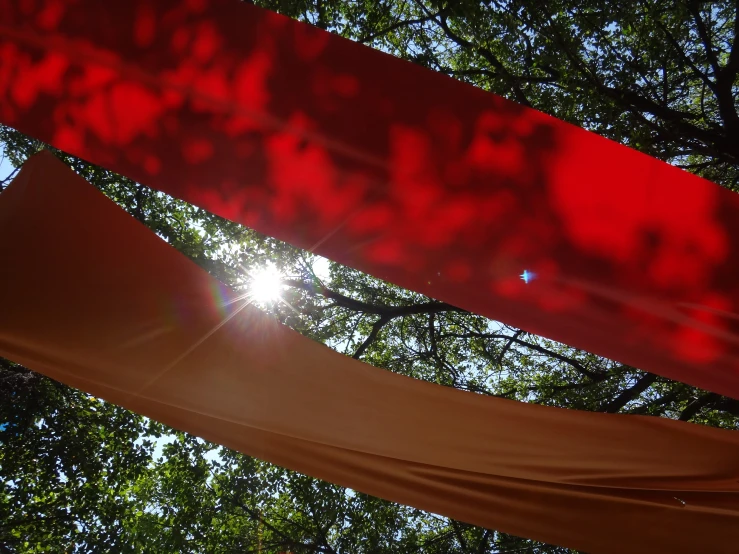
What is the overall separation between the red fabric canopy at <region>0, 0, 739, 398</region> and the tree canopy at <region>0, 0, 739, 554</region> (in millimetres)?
2660

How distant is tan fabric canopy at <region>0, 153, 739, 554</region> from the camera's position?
155 centimetres

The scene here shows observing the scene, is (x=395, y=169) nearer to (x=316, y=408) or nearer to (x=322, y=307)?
(x=316, y=408)

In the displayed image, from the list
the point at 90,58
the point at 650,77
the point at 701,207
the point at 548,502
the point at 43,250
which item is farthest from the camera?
the point at 650,77

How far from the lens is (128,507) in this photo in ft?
14.5

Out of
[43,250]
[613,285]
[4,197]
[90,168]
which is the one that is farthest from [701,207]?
[90,168]

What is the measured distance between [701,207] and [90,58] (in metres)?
1.39

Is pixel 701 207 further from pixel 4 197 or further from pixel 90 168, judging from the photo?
pixel 90 168

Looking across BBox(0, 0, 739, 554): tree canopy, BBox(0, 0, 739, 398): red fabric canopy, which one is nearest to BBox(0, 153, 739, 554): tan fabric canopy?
BBox(0, 0, 739, 398): red fabric canopy

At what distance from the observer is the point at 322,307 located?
521cm

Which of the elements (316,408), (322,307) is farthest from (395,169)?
(322,307)

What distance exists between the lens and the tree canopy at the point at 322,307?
3977mm

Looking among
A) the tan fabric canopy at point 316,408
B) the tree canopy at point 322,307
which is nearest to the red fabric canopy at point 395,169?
the tan fabric canopy at point 316,408

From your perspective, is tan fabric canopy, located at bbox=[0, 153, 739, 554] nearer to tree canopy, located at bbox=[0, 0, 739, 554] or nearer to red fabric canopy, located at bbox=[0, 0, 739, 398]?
red fabric canopy, located at bbox=[0, 0, 739, 398]

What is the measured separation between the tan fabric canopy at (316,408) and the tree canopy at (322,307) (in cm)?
275
